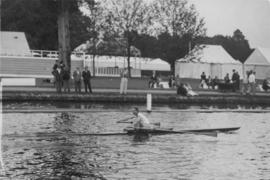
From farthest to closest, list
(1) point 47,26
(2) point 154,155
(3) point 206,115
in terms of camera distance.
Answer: (1) point 47,26, (3) point 206,115, (2) point 154,155

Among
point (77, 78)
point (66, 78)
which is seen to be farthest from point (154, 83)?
point (66, 78)

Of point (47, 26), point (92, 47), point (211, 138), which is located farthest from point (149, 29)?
point (211, 138)

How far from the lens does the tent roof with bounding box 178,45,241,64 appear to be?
7550 cm

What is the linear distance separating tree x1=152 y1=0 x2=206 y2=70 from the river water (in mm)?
41380

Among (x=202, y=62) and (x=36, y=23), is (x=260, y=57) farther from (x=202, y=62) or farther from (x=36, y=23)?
(x=36, y=23)

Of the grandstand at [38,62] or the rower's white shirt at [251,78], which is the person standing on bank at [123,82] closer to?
the rower's white shirt at [251,78]

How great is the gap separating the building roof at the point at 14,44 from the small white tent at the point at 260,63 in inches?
1227

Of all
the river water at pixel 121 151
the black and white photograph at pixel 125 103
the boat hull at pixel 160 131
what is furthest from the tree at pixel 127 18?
the boat hull at pixel 160 131

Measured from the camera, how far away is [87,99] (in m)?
42.9

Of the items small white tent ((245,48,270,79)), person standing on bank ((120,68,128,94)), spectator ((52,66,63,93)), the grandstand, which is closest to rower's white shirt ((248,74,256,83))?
person standing on bank ((120,68,128,94))

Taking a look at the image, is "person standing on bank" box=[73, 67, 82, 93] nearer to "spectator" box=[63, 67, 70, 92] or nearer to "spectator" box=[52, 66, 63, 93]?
"spectator" box=[63, 67, 70, 92]

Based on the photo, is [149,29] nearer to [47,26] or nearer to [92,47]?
[92,47]

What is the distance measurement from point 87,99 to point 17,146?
62.3ft

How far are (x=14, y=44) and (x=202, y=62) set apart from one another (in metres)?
27.4
